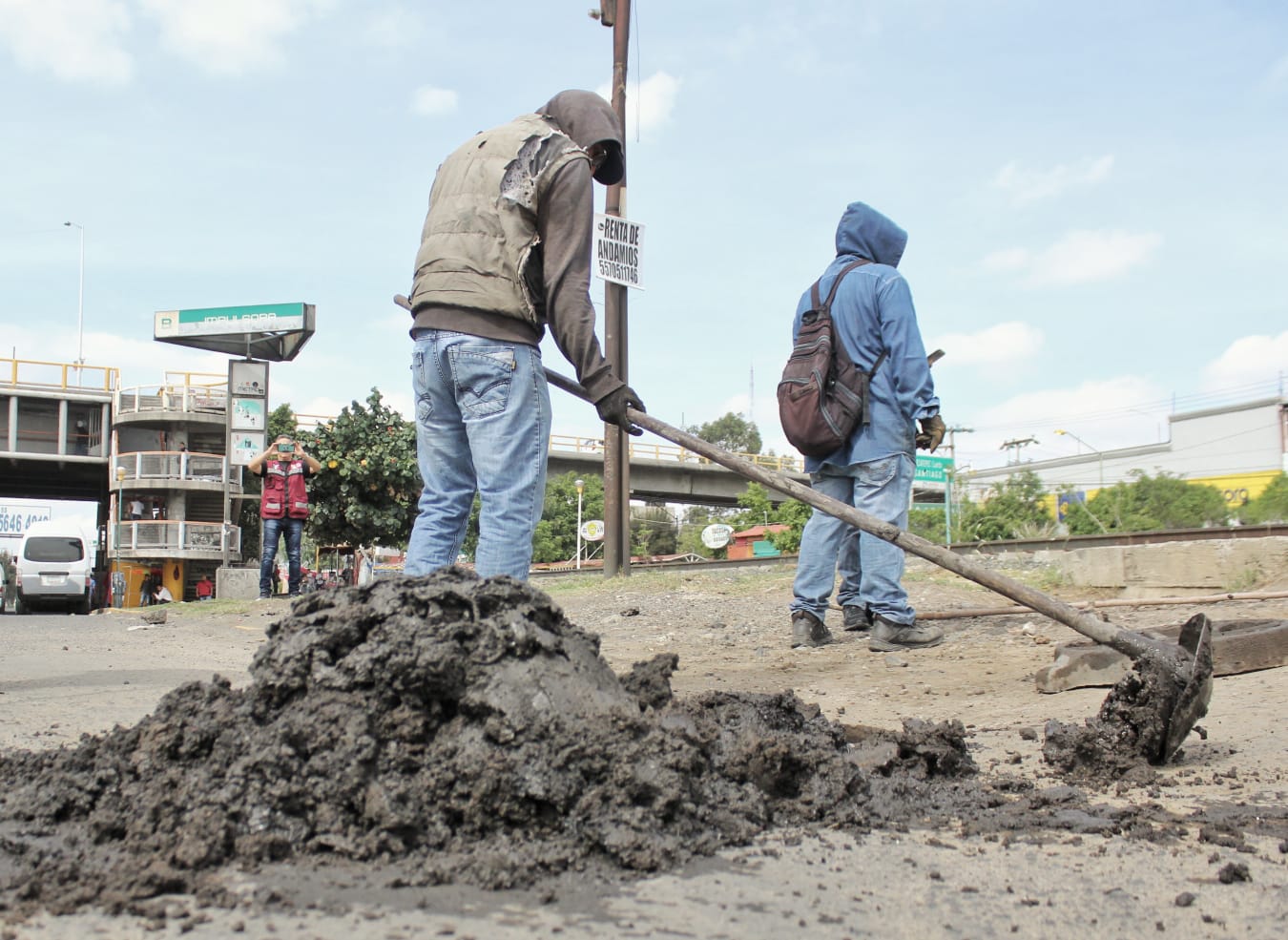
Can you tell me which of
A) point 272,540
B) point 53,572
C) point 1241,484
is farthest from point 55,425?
point 1241,484

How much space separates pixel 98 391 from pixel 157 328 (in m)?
21.6

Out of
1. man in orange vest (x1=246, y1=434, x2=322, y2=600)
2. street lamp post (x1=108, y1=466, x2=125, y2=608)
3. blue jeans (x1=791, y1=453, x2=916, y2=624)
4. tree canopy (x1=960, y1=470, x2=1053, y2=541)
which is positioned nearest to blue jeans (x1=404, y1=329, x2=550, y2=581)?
blue jeans (x1=791, y1=453, x2=916, y2=624)

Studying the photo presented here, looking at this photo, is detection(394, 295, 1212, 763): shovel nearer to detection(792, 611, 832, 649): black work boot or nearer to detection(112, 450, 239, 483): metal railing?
detection(792, 611, 832, 649): black work boot

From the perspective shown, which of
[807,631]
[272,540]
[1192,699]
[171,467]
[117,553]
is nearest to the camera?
[1192,699]

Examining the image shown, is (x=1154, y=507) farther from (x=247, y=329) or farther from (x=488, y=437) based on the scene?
Answer: (x=488, y=437)

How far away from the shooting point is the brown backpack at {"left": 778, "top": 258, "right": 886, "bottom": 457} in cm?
532

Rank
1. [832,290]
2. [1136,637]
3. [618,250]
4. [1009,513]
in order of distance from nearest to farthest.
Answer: [1136,637] → [832,290] → [618,250] → [1009,513]

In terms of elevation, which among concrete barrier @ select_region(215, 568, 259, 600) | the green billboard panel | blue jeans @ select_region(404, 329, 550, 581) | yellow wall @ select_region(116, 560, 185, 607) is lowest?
yellow wall @ select_region(116, 560, 185, 607)

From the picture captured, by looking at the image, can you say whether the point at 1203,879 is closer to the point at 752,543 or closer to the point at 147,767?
the point at 147,767

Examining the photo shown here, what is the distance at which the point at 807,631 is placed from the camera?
5492 millimetres

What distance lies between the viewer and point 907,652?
5.14 m

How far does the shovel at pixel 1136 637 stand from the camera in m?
2.79

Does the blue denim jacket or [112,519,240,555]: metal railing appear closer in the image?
the blue denim jacket

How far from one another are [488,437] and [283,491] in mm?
8607
